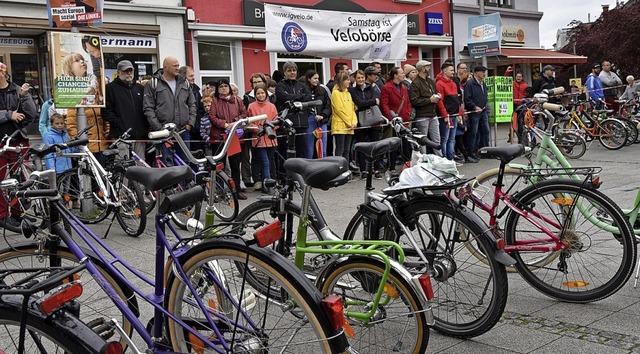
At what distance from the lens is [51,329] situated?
8.02ft

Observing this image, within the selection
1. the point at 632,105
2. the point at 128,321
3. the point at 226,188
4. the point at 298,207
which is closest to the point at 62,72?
the point at 226,188

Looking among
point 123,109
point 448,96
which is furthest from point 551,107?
point 448,96

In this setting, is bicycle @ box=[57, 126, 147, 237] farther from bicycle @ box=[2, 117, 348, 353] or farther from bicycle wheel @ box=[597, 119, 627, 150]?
bicycle wheel @ box=[597, 119, 627, 150]

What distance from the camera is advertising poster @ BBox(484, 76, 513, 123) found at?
14717mm

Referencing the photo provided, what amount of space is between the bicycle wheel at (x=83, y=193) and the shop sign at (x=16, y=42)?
5.98 metres

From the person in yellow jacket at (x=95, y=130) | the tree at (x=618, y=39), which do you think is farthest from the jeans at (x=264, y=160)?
the tree at (x=618, y=39)

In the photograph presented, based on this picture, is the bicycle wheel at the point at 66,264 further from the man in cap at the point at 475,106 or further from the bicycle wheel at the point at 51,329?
the man in cap at the point at 475,106

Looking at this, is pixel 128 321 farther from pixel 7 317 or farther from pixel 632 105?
pixel 632 105

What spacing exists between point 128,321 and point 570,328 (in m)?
2.63

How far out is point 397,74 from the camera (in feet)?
40.7

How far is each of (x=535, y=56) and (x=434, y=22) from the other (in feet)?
16.0

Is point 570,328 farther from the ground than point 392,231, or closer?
closer

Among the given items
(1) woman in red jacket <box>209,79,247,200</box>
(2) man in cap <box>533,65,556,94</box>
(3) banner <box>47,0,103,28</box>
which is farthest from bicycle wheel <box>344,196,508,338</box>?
(2) man in cap <box>533,65,556,94</box>

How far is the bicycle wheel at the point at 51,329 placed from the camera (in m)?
2.41
